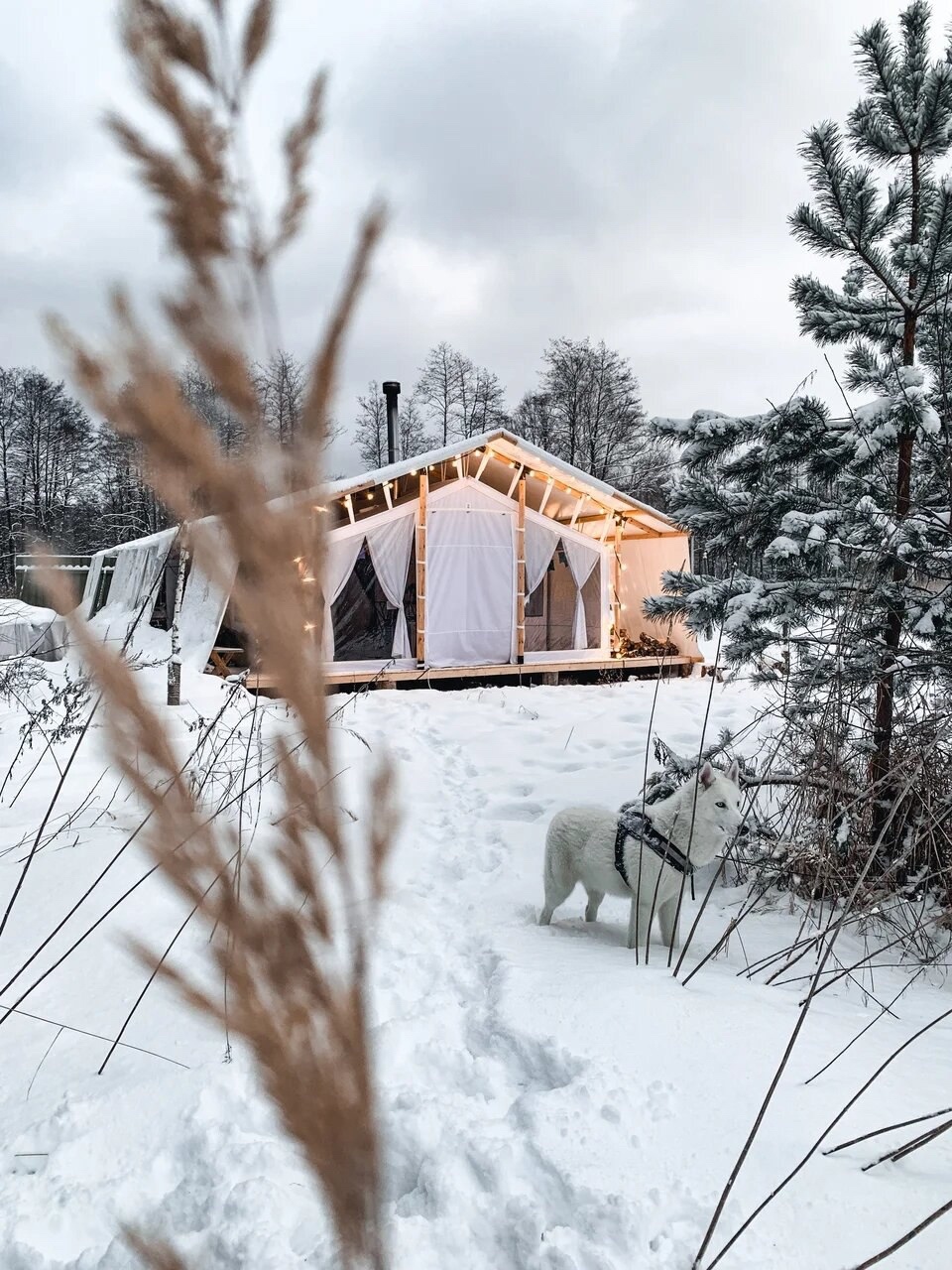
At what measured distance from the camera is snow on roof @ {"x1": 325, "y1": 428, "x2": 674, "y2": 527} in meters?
10.9

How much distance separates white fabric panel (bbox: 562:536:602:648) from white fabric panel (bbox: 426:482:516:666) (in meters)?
1.36

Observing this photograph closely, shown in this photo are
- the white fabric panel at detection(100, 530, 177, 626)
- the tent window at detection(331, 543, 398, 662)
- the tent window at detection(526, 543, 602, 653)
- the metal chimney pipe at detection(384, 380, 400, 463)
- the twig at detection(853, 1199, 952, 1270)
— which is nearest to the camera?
the twig at detection(853, 1199, 952, 1270)

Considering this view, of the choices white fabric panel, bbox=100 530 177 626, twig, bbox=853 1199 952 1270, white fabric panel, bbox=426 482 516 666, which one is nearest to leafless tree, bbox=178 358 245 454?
twig, bbox=853 1199 952 1270

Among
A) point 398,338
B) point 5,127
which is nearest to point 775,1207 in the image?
point 398,338

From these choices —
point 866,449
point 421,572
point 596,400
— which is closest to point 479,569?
point 421,572

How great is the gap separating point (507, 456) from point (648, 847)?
409 inches

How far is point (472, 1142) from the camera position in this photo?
1780 millimetres

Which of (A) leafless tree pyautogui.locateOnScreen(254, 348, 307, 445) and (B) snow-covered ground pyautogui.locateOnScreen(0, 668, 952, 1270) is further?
(B) snow-covered ground pyautogui.locateOnScreen(0, 668, 952, 1270)

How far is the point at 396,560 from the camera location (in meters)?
11.9

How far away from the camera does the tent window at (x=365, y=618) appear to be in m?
12.0

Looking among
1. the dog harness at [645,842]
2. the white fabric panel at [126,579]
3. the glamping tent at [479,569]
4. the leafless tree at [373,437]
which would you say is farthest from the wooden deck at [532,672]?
the leafless tree at [373,437]

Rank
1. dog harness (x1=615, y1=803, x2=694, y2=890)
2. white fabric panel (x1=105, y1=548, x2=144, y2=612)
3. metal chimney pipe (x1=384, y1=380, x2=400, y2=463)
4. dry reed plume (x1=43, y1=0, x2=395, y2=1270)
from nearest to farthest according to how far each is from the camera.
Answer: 1. dry reed plume (x1=43, y1=0, x2=395, y2=1270)
2. dog harness (x1=615, y1=803, x2=694, y2=890)
3. white fabric panel (x1=105, y1=548, x2=144, y2=612)
4. metal chimney pipe (x1=384, y1=380, x2=400, y2=463)

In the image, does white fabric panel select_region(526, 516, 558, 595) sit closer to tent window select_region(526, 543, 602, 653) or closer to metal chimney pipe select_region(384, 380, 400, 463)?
tent window select_region(526, 543, 602, 653)

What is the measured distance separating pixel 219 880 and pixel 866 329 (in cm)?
464
